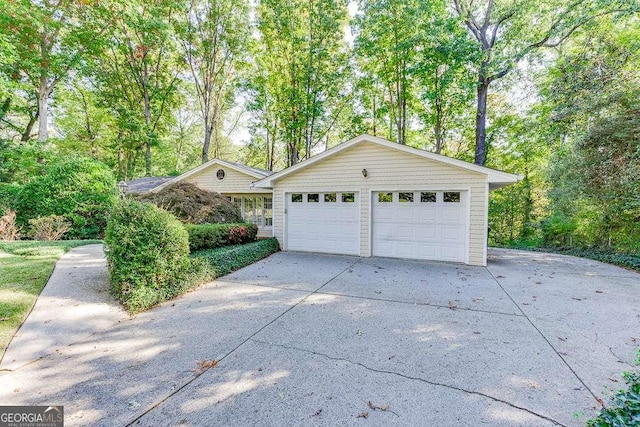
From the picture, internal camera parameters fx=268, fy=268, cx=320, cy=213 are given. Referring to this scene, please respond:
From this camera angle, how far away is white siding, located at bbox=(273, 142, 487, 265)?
7.37m

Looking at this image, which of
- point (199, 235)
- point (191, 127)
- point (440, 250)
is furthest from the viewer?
point (191, 127)

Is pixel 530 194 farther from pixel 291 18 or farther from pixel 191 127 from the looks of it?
pixel 191 127

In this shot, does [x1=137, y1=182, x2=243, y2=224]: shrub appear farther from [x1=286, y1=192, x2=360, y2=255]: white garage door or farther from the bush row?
the bush row

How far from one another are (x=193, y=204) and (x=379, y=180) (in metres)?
6.05

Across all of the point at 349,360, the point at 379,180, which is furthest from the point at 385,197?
the point at 349,360

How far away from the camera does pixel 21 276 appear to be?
5082 millimetres

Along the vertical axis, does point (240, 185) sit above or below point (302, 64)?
below

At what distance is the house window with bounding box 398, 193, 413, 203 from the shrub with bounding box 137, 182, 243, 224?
5811 millimetres

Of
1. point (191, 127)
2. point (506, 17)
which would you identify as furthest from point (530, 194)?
point (191, 127)

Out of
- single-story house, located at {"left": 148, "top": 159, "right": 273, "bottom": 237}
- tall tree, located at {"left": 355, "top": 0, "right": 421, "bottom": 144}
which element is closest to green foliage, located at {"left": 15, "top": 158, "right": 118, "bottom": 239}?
single-story house, located at {"left": 148, "top": 159, "right": 273, "bottom": 237}

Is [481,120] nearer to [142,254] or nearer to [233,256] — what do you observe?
[233,256]

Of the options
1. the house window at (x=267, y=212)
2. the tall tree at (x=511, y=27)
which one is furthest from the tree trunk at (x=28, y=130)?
the tall tree at (x=511, y=27)

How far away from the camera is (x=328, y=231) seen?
360 inches

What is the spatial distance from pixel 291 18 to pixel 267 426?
61.3 ft
